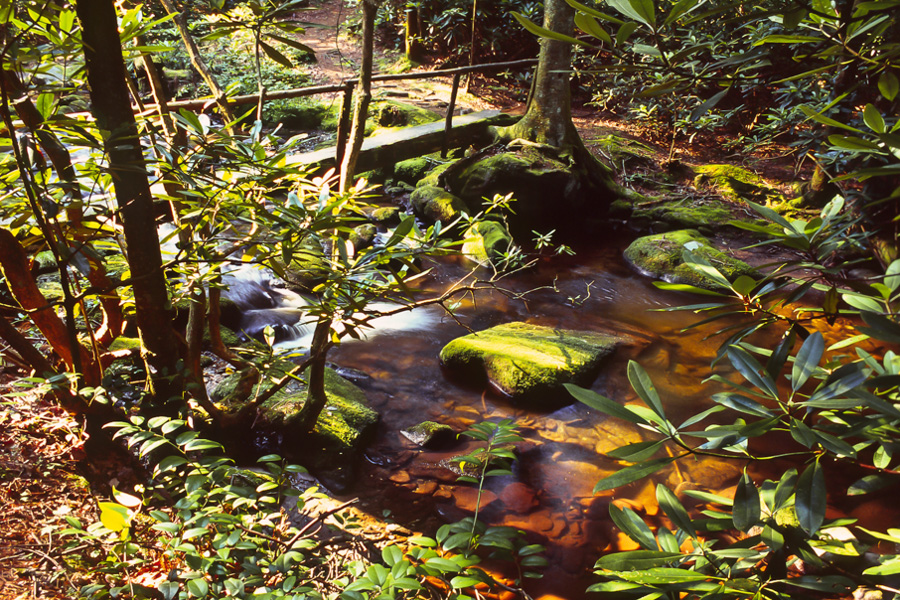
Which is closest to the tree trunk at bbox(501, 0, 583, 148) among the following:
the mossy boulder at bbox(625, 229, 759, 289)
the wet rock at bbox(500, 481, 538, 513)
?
the mossy boulder at bbox(625, 229, 759, 289)

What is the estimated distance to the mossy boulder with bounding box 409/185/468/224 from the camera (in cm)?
668

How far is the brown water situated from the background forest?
0.11m

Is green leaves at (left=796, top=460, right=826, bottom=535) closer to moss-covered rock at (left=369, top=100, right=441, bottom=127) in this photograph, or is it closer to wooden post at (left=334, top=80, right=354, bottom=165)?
wooden post at (left=334, top=80, right=354, bottom=165)

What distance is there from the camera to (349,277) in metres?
1.70

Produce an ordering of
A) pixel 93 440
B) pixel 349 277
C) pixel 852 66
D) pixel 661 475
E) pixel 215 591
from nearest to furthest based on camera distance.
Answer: pixel 852 66 → pixel 215 591 → pixel 349 277 → pixel 93 440 → pixel 661 475

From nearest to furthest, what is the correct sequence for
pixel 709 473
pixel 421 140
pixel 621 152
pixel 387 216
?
pixel 709 473
pixel 387 216
pixel 421 140
pixel 621 152

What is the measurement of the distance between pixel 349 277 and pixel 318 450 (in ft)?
5.06

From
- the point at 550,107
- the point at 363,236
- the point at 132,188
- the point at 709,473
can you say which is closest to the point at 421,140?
the point at 550,107

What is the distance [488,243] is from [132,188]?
4.87 meters

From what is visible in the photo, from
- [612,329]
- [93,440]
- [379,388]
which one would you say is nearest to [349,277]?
[93,440]

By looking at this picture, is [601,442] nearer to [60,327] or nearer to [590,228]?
[60,327]

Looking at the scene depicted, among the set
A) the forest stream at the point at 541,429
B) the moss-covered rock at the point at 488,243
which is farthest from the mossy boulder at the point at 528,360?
the moss-covered rock at the point at 488,243

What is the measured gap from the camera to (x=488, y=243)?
244 inches

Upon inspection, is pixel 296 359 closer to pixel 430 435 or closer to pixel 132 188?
pixel 430 435
